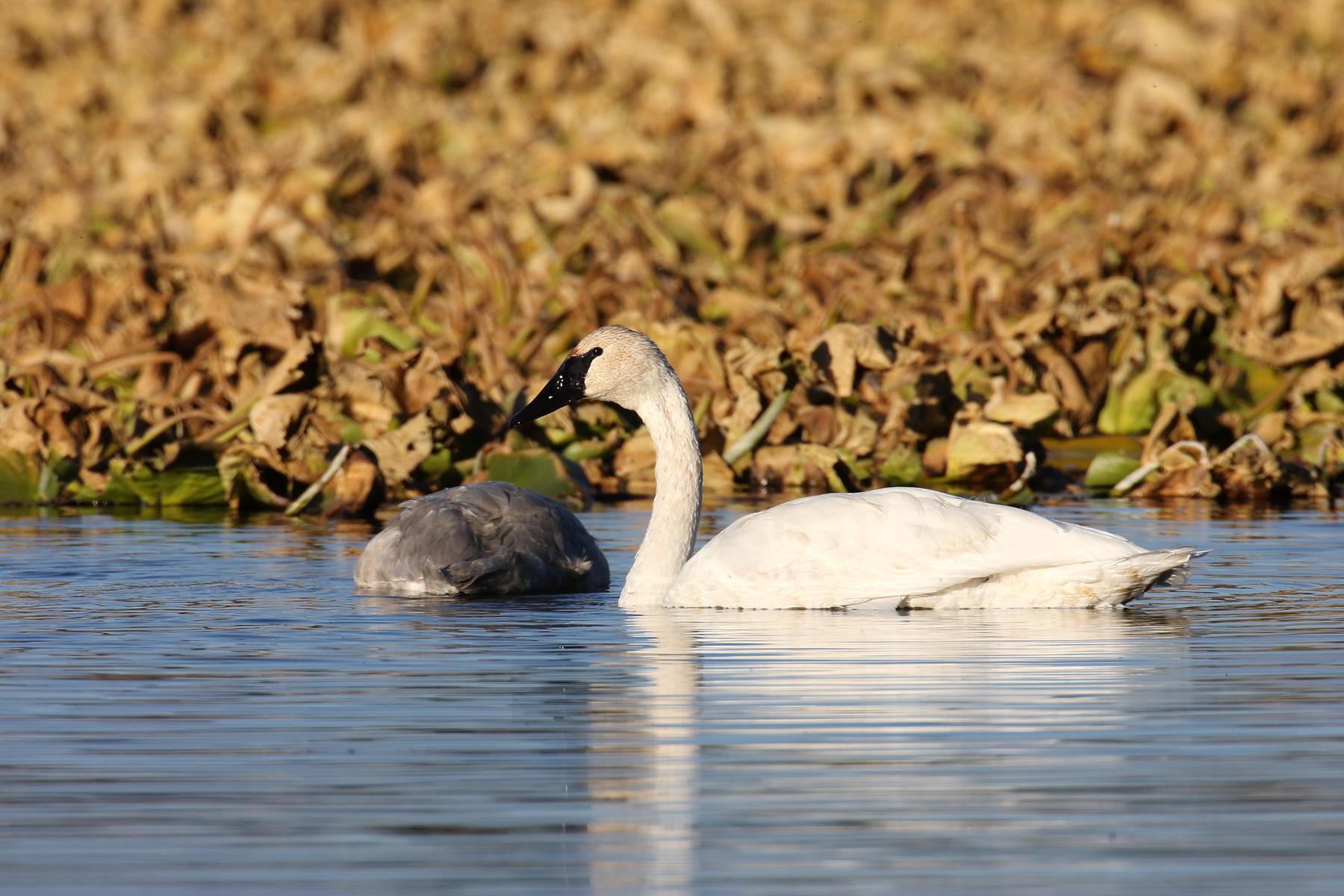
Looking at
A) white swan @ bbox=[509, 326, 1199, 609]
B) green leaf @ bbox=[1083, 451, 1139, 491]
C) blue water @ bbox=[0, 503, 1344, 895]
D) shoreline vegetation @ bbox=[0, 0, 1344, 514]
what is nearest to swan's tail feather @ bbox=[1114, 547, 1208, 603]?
white swan @ bbox=[509, 326, 1199, 609]

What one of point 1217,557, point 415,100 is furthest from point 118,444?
point 415,100

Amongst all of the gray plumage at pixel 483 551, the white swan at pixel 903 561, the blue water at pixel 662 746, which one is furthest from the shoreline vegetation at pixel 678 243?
the blue water at pixel 662 746

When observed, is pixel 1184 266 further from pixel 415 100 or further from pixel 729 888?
pixel 729 888

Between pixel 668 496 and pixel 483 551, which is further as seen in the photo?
pixel 483 551

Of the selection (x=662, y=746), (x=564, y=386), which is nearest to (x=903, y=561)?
(x=564, y=386)

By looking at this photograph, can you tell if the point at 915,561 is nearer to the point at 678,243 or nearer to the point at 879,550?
the point at 879,550

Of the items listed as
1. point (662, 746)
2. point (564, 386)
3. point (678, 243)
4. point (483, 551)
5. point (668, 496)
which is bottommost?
point (662, 746)

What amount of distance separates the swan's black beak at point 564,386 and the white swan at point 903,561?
0.78m

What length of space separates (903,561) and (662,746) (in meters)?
2.82

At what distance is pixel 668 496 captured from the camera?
876 centimetres

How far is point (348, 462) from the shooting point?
37.7 ft

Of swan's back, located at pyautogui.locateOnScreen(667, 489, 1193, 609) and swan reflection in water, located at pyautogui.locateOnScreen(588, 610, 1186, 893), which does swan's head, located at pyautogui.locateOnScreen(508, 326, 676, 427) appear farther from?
swan reflection in water, located at pyautogui.locateOnScreen(588, 610, 1186, 893)

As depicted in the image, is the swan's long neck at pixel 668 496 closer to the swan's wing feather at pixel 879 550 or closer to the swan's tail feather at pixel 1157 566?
the swan's wing feather at pixel 879 550

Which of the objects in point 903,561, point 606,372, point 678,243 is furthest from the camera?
point 678,243
